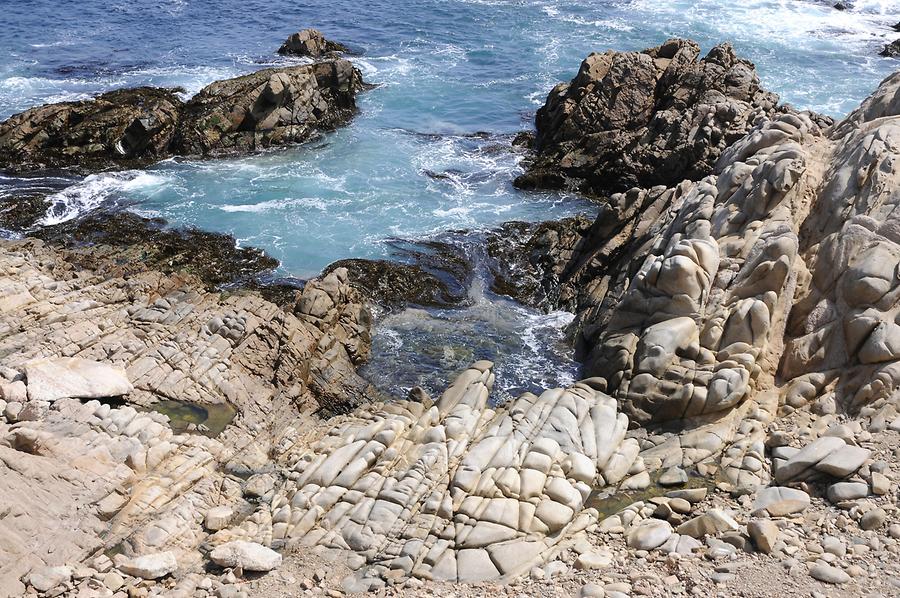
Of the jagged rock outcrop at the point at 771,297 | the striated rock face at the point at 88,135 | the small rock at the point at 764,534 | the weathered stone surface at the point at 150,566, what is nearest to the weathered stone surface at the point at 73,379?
the weathered stone surface at the point at 150,566

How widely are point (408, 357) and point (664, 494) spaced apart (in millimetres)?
9813

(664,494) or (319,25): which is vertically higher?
(319,25)

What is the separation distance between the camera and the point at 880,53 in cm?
5253

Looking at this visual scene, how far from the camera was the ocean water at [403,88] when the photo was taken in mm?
29094

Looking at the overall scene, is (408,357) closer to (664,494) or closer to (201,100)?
(664,494)

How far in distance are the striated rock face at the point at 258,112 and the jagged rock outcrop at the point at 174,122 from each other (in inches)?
2.0

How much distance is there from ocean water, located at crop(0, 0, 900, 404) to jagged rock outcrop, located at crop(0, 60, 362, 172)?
136cm

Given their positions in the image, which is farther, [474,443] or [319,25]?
[319,25]

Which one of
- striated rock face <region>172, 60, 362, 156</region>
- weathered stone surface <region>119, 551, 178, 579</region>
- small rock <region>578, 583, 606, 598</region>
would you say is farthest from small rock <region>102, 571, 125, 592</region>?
striated rock face <region>172, 60, 362, 156</region>

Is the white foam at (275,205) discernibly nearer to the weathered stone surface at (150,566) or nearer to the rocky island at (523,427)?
the rocky island at (523,427)

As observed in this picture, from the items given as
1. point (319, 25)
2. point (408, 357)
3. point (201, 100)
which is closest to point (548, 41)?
point (319, 25)

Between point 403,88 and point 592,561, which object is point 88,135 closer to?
point 403,88

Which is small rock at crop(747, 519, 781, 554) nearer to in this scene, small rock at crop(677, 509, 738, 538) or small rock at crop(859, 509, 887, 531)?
small rock at crop(677, 509, 738, 538)

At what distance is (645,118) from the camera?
36.3m
